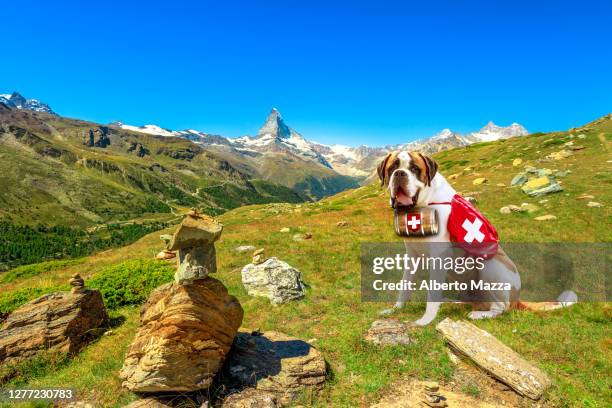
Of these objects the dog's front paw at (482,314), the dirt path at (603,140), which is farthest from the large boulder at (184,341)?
the dirt path at (603,140)

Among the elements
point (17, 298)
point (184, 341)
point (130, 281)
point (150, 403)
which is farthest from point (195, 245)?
point (17, 298)

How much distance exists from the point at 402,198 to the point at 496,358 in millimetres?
4805

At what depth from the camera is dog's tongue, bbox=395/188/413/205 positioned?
8250 mm

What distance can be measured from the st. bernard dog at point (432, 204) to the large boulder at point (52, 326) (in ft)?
42.8

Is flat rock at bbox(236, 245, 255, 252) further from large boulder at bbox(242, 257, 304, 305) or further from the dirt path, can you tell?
the dirt path

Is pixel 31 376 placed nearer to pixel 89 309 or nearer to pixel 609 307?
pixel 89 309

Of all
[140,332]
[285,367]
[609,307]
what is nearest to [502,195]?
[609,307]

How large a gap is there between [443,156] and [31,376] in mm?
78774

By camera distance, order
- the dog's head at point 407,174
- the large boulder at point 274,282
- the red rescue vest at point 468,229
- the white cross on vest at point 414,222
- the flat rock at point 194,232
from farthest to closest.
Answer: the large boulder at point 274,282 < the red rescue vest at point 468,229 < the white cross on vest at point 414,222 < the dog's head at point 407,174 < the flat rock at point 194,232

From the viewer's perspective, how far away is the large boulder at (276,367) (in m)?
8.42

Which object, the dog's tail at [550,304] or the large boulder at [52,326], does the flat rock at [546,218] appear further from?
the large boulder at [52,326]

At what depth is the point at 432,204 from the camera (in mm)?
8758

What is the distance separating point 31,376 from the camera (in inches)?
437

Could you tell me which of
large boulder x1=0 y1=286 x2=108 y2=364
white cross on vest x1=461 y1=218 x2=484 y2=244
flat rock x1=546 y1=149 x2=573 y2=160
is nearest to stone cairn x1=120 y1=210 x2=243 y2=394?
large boulder x1=0 y1=286 x2=108 y2=364
